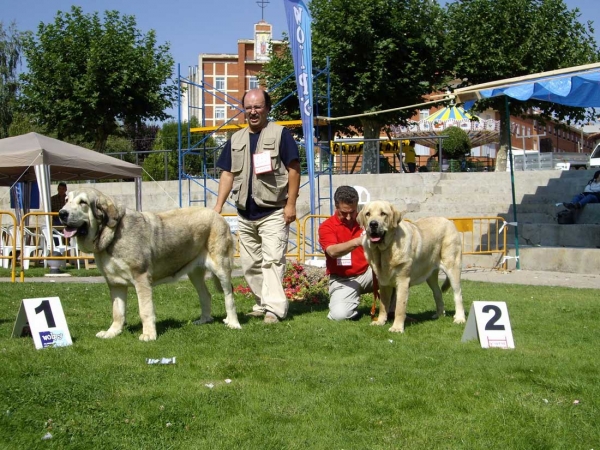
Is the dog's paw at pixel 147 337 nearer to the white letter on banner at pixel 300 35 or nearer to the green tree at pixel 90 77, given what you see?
the white letter on banner at pixel 300 35

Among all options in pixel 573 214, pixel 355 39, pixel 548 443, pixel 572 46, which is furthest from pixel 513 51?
pixel 548 443

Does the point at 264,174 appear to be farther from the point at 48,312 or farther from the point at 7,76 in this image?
the point at 7,76

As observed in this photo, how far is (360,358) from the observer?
5.67 meters

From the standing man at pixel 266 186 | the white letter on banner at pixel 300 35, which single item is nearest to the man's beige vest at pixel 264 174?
the standing man at pixel 266 186

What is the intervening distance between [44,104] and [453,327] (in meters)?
25.5

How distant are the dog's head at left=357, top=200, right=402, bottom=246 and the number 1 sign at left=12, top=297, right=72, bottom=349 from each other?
2937 millimetres

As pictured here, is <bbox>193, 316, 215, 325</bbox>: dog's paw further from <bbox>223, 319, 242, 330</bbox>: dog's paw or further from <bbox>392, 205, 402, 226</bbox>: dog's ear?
<bbox>392, 205, 402, 226</bbox>: dog's ear

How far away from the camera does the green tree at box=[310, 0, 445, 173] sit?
26.1m

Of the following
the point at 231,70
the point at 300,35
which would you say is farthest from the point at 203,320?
the point at 231,70

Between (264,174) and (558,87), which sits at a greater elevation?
(558,87)

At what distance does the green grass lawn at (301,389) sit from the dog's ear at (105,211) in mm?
1047

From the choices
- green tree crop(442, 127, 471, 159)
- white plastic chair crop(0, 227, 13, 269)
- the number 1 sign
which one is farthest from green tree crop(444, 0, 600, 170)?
the number 1 sign

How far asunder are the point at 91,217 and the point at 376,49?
2182 cm

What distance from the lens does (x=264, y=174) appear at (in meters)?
7.31
